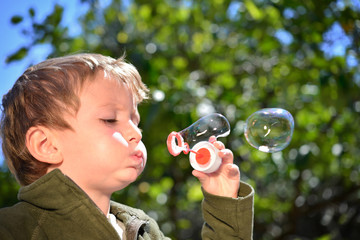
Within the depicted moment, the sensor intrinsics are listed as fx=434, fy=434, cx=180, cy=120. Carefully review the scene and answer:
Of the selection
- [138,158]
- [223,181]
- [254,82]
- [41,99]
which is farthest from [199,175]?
[254,82]

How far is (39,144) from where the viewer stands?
40.4 inches

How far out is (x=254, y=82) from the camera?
2734 mm

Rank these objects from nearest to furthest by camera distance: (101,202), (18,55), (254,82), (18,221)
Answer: (18,221) < (101,202) < (18,55) < (254,82)

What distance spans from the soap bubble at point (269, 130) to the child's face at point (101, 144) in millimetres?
404

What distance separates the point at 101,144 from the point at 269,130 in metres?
0.54

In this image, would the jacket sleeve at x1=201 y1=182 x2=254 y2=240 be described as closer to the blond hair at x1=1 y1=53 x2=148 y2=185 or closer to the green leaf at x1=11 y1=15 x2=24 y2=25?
the blond hair at x1=1 y1=53 x2=148 y2=185

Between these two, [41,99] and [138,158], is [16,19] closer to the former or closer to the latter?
[41,99]

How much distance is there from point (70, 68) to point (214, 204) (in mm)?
503

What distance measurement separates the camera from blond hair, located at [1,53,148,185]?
1027 mm

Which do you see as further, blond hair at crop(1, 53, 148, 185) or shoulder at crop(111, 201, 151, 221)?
shoulder at crop(111, 201, 151, 221)

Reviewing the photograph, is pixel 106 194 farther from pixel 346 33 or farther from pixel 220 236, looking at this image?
pixel 346 33

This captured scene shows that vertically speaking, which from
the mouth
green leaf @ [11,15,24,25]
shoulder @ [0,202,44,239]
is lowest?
shoulder @ [0,202,44,239]

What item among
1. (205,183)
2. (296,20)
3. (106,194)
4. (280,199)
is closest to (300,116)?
(296,20)

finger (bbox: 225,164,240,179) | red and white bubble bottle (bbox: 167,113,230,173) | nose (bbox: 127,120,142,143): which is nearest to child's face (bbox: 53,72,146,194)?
nose (bbox: 127,120,142,143)
